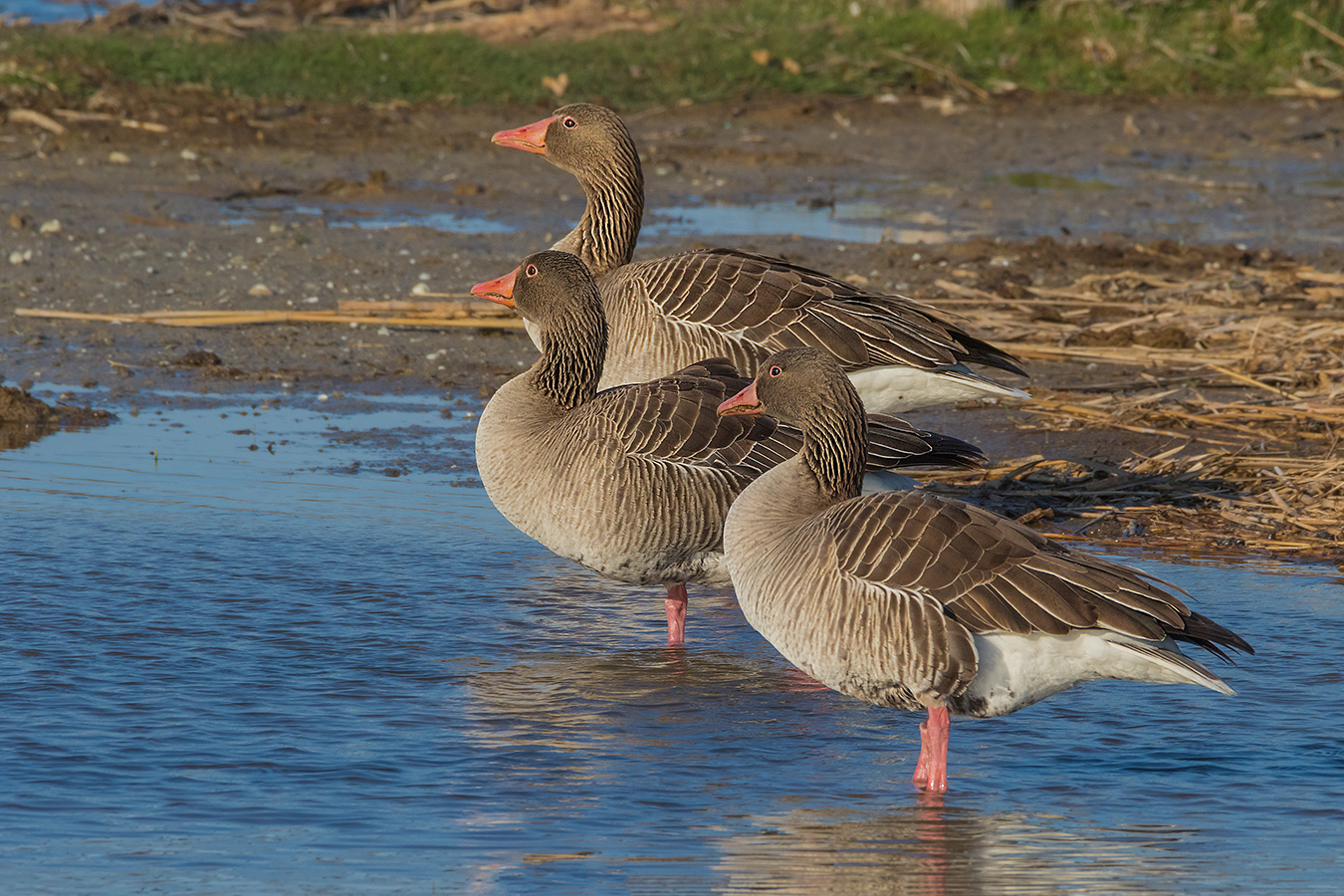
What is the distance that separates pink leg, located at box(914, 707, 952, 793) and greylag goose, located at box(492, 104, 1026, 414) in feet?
8.75

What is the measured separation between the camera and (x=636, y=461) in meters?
6.32

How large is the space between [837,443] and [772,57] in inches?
613

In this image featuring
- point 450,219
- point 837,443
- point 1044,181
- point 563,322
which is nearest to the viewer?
point 837,443

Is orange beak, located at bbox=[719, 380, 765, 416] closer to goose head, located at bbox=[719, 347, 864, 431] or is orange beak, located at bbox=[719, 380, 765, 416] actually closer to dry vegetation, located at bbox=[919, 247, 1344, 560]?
goose head, located at bbox=[719, 347, 864, 431]

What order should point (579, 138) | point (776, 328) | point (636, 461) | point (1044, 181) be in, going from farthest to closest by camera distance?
1. point (1044, 181)
2. point (579, 138)
3. point (776, 328)
4. point (636, 461)

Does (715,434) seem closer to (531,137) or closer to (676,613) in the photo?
(676,613)

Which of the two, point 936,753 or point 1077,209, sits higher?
point 1077,209

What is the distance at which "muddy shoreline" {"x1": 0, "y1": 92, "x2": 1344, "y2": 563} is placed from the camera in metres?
10.2

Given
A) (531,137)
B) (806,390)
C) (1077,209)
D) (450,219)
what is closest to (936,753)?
(806,390)

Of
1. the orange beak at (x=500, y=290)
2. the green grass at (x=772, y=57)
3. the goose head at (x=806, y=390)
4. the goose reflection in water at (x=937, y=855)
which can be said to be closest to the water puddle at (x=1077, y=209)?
the green grass at (x=772, y=57)

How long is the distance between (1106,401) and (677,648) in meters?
3.83

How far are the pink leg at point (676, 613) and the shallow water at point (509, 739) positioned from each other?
99 millimetres

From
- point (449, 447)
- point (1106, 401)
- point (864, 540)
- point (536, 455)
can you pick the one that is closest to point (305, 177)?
point (449, 447)

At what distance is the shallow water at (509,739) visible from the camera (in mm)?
4391
